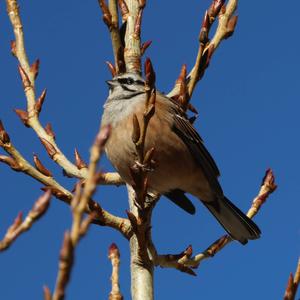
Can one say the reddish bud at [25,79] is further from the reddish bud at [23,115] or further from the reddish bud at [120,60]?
the reddish bud at [120,60]

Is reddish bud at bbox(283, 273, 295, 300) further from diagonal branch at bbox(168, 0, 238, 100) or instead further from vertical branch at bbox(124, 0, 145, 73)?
vertical branch at bbox(124, 0, 145, 73)

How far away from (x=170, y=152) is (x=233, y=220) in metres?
0.77

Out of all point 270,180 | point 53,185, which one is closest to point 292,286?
point 53,185

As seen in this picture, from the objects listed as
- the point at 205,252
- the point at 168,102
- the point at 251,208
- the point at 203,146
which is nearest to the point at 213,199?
the point at 203,146

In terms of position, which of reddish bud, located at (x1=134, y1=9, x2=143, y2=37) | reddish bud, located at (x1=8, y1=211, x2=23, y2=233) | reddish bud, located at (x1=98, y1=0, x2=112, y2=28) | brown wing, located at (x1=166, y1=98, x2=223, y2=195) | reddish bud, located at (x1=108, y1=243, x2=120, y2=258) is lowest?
reddish bud, located at (x1=8, y1=211, x2=23, y2=233)

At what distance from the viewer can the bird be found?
4.44m

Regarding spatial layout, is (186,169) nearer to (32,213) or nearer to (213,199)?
(213,199)

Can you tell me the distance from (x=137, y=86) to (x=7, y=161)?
1709mm

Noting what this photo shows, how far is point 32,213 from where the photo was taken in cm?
139

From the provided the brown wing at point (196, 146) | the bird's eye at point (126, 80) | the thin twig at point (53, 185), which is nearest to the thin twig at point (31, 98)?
the thin twig at point (53, 185)

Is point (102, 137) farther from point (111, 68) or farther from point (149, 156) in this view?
point (111, 68)

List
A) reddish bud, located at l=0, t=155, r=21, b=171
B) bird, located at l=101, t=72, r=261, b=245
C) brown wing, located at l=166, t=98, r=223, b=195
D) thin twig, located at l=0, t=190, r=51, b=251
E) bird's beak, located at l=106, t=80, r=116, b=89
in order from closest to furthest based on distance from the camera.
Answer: thin twig, located at l=0, t=190, r=51, b=251
reddish bud, located at l=0, t=155, r=21, b=171
bird, located at l=101, t=72, r=261, b=245
brown wing, located at l=166, t=98, r=223, b=195
bird's beak, located at l=106, t=80, r=116, b=89

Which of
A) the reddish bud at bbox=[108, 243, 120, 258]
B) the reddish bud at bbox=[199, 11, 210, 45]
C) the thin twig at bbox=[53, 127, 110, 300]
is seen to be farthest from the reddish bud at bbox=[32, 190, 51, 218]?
the reddish bud at bbox=[199, 11, 210, 45]

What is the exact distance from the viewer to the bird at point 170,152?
4441 millimetres
